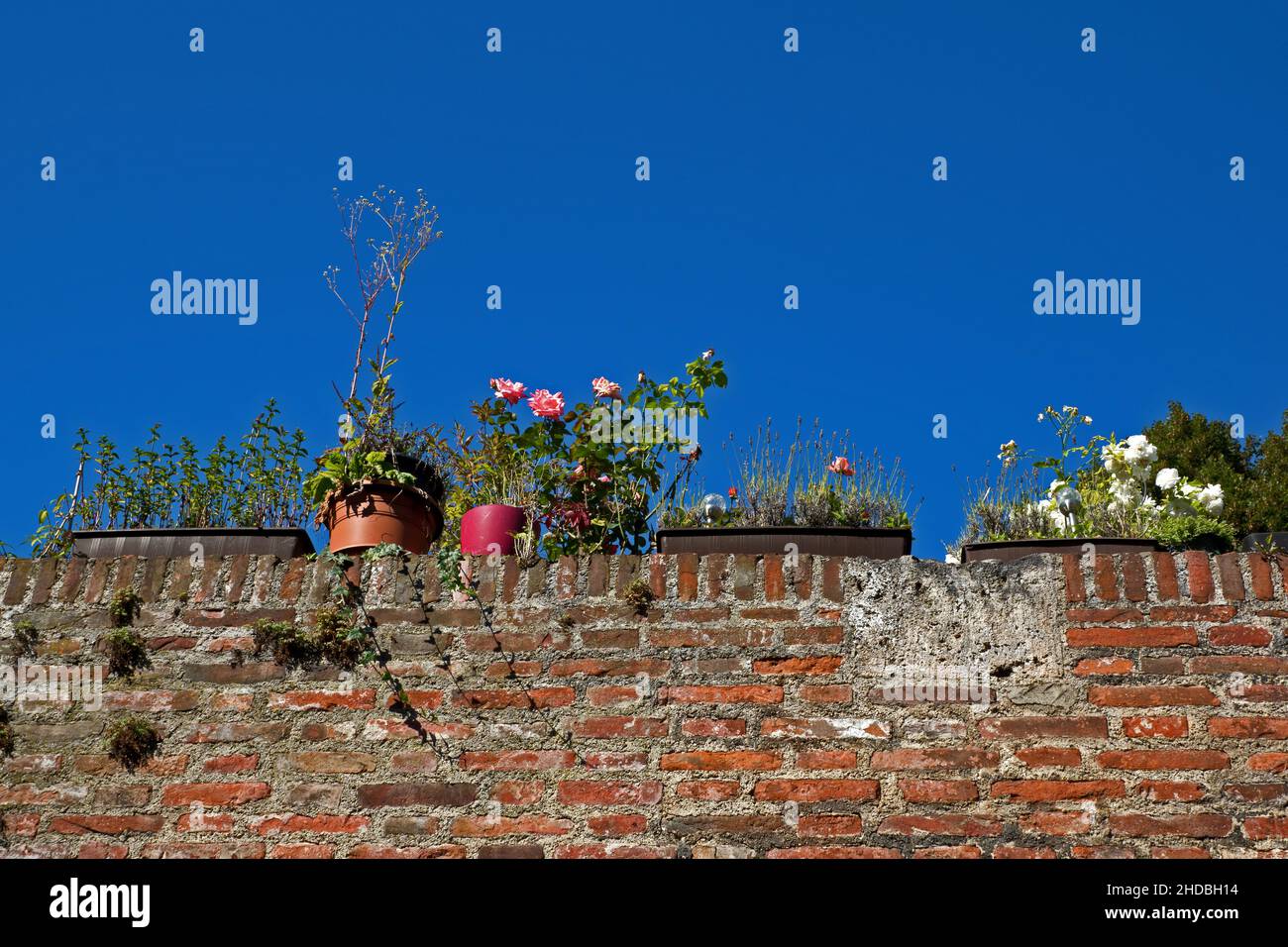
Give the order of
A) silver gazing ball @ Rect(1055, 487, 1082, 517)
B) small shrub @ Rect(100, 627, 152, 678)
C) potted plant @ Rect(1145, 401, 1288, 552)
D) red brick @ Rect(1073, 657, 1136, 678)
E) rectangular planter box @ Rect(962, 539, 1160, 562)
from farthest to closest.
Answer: potted plant @ Rect(1145, 401, 1288, 552) → silver gazing ball @ Rect(1055, 487, 1082, 517) → rectangular planter box @ Rect(962, 539, 1160, 562) → small shrub @ Rect(100, 627, 152, 678) → red brick @ Rect(1073, 657, 1136, 678)

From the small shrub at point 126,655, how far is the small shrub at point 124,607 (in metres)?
0.05

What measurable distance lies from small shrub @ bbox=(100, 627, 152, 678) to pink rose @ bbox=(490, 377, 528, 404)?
1788 mm

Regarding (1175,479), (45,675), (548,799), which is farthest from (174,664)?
(1175,479)

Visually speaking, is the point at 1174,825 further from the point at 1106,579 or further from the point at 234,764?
the point at 234,764

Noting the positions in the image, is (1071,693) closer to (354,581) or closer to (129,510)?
(354,581)

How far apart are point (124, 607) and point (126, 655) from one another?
169 millimetres

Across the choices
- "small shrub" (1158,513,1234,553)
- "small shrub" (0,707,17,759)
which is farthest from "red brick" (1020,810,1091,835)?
"small shrub" (0,707,17,759)

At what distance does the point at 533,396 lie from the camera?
5188mm

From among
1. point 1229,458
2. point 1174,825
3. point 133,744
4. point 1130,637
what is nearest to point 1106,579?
point 1130,637

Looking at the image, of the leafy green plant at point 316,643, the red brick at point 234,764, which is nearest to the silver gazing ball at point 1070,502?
the leafy green plant at point 316,643

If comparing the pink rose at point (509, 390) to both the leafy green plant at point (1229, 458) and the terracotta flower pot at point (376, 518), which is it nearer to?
the terracotta flower pot at point (376, 518)

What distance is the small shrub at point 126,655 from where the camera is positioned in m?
4.27

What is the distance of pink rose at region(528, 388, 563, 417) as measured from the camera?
5145 mm

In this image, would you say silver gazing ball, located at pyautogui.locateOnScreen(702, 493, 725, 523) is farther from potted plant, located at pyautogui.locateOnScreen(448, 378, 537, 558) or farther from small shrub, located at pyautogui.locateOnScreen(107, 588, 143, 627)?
small shrub, located at pyautogui.locateOnScreen(107, 588, 143, 627)
